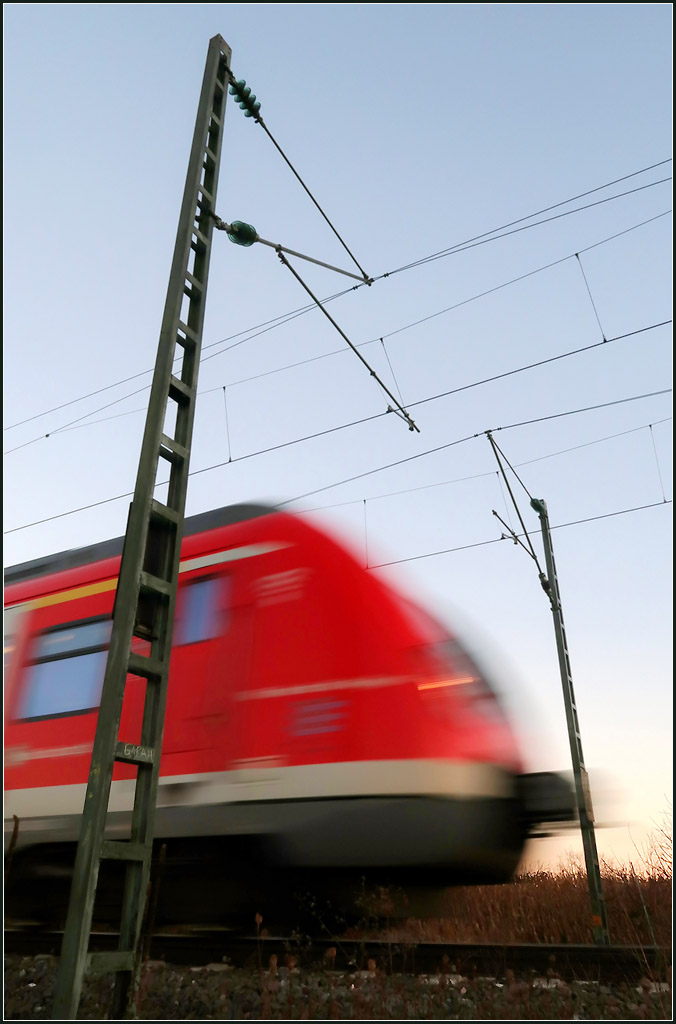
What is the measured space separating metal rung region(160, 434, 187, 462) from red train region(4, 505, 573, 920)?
200 cm

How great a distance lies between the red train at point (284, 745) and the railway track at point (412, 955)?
253mm

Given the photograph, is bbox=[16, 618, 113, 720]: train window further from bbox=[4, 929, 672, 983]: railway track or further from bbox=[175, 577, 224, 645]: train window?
bbox=[4, 929, 672, 983]: railway track

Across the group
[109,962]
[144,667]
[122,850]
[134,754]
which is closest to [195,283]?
[144,667]

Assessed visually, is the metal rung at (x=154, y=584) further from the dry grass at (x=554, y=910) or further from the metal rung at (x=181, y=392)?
the dry grass at (x=554, y=910)

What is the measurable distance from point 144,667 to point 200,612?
253 cm

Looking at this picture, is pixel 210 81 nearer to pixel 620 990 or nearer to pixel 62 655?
pixel 62 655

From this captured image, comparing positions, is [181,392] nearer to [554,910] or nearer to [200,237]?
[200,237]

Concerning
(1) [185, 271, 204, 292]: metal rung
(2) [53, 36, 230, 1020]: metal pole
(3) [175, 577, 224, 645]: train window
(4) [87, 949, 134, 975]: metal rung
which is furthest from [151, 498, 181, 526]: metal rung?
(3) [175, 577, 224, 645]: train window

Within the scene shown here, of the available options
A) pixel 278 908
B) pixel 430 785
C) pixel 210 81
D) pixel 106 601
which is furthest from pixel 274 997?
pixel 210 81

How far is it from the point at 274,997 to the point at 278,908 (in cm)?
107

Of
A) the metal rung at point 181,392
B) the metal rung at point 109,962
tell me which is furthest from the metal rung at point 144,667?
the metal rung at point 181,392

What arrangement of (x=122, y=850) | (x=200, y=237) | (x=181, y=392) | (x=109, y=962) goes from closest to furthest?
(x=109, y=962), (x=122, y=850), (x=181, y=392), (x=200, y=237)

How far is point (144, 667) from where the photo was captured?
11.9 ft

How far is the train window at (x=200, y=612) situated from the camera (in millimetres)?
6027
